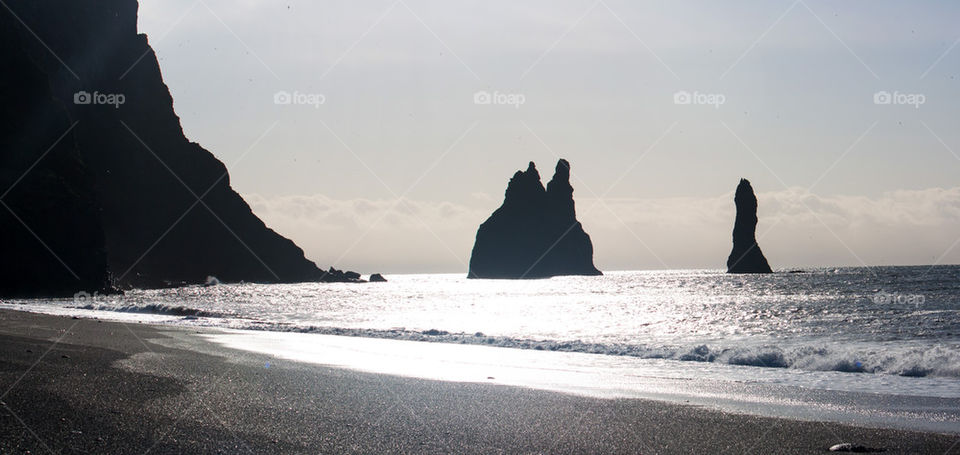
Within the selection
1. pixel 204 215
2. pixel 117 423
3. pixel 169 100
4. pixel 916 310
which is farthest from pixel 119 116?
pixel 117 423

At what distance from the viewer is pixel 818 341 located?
2855 cm

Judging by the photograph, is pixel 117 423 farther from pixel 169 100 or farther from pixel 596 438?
pixel 169 100

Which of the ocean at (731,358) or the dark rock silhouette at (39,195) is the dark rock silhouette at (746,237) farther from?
the dark rock silhouette at (39,195)

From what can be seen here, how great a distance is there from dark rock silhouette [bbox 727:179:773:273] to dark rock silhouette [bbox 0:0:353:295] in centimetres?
10161

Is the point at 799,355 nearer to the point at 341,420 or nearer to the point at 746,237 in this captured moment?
the point at 341,420

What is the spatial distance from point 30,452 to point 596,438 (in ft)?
18.2

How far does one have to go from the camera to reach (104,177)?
126 metres

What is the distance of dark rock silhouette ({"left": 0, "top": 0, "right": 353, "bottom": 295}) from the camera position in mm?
64125

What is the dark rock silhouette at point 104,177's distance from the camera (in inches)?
2525

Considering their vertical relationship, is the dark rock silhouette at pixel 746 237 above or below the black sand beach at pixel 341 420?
above

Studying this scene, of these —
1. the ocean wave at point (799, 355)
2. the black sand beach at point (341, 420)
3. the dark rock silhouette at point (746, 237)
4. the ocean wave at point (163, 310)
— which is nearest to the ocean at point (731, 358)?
the ocean wave at point (799, 355)

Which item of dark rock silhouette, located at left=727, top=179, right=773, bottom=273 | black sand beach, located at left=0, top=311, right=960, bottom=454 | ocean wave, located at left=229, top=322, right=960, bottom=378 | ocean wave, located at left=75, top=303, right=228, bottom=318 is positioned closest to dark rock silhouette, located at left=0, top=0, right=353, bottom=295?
ocean wave, located at left=75, top=303, right=228, bottom=318

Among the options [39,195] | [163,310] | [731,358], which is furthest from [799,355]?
[39,195]

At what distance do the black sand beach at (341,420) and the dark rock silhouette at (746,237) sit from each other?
168 metres
